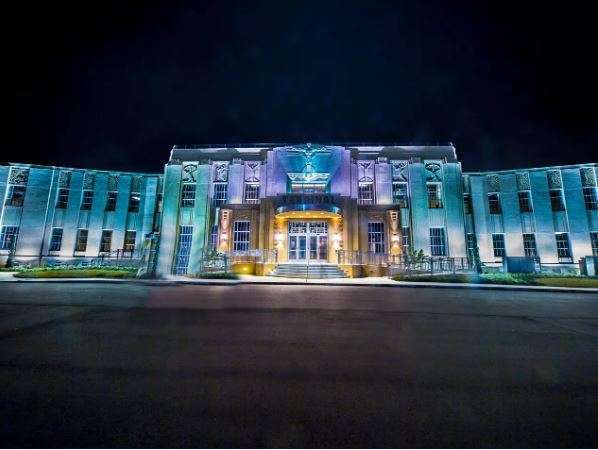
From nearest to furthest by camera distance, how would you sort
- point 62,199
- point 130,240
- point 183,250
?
point 183,250 < point 62,199 < point 130,240

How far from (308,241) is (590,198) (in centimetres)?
2594

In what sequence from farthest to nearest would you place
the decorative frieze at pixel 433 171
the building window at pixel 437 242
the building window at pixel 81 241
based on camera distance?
the building window at pixel 81 241 → the decorative frieze at pixel 433 171 → the building window at pixel 437 242

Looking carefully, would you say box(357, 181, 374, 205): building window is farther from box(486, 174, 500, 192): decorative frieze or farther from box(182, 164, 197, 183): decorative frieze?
box(182, 164, 197, 183): decorative frieze

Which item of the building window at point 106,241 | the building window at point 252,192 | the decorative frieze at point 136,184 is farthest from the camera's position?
the decorative frieze at point 136,184

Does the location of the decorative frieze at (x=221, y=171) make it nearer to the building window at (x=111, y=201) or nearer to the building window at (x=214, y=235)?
the building window at (x=214, y=235)

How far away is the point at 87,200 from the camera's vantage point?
28.6m

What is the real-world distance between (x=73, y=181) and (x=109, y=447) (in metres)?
34.5

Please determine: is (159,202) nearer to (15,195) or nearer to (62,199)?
(62,199)

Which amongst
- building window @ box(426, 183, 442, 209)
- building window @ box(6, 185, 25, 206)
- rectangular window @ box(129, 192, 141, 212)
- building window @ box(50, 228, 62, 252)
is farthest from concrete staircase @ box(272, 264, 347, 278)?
building window @ box(6, 185, 25, 206)

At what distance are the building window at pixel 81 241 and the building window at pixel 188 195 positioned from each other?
10.6m

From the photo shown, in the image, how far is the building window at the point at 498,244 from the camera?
25812 mm

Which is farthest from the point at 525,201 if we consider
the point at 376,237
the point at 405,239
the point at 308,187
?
the point at 308,187

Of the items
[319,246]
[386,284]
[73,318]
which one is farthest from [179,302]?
[319,246]

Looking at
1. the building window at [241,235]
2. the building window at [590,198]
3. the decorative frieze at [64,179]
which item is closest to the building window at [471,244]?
the building window at [590,198]
